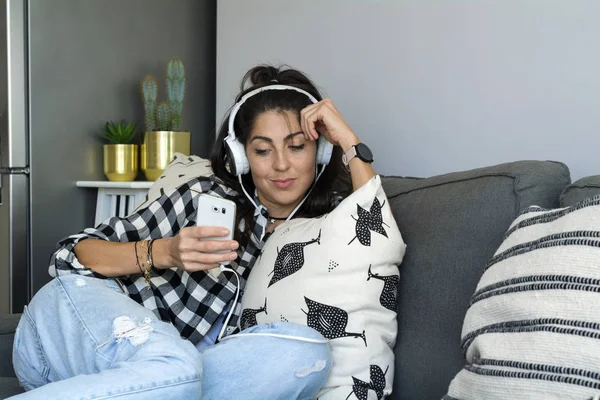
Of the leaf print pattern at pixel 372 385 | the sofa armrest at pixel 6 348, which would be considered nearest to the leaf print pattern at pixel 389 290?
the leaf print pattern at pixel 372 385

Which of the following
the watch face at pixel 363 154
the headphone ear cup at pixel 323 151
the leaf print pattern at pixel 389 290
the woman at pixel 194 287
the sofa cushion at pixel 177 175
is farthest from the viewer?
the sofa cushion at pixel 177 175

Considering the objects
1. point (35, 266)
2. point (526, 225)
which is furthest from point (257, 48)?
point (526, 225)

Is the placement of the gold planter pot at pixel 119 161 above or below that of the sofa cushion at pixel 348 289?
above

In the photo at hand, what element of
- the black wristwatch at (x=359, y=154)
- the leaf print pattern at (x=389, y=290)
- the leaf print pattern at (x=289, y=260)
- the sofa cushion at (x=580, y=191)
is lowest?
the leaf print pattern at (x=389, y=290)

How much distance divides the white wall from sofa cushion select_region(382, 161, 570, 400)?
0.99ft

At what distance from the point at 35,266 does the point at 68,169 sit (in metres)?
0.39

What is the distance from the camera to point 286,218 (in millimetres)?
1657

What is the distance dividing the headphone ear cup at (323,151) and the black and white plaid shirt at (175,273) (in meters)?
0.22

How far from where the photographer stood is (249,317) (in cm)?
138

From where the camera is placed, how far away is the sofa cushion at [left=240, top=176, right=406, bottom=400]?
48.6 inches

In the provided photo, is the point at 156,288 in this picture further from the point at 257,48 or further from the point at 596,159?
the point at 257,48

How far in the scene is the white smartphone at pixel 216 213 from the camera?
54.5 inches

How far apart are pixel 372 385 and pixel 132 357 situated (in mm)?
428

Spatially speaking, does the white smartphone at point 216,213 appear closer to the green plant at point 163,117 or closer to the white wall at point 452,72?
the white wall at point 452,72
